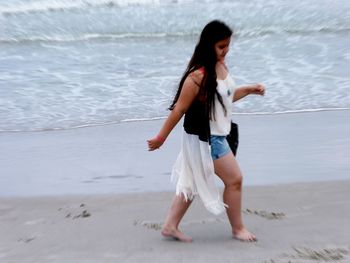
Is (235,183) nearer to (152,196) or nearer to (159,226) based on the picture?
(159,226)

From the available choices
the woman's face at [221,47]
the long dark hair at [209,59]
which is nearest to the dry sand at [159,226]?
the long dark hair at [209,59]

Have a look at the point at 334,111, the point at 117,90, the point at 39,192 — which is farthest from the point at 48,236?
the point at 117,90

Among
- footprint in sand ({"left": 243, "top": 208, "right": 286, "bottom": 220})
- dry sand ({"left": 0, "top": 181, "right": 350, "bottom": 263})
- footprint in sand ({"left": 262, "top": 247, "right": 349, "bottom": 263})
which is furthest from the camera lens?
footprint in sand ({"left": 243, "top": 208, "right": 286, "bottom": 220})

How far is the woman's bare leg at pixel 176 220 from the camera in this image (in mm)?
3977

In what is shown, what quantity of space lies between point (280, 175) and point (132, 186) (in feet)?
3.56

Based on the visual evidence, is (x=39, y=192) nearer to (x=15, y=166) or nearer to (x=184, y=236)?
(x=15, y=166)

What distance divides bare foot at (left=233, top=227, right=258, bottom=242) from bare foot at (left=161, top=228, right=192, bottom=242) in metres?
0.25

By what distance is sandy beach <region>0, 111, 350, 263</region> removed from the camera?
3818 mm

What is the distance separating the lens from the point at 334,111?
25.3 ft

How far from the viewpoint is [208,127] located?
148 inches

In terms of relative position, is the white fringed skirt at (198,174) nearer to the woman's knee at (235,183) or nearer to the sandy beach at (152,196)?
the woman's knee at (235,183)

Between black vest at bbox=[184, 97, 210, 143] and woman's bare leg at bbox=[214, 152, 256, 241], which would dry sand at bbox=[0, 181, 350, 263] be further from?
black vest at bbox=[184, 97, 210, 143]

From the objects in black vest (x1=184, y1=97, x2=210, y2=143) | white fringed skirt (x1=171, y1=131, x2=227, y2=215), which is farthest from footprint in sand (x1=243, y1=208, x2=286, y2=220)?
black vest (x1=184, y1=97, x2=210, y2=143)

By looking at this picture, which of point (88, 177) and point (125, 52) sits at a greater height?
point (125, 52)
